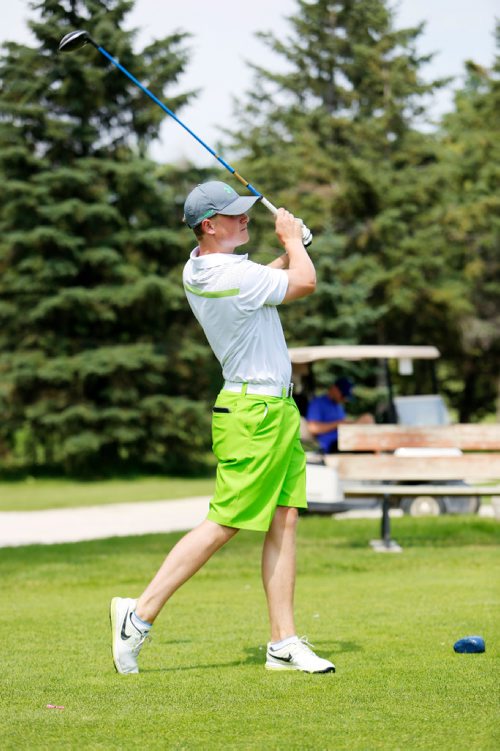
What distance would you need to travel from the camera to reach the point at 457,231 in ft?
108

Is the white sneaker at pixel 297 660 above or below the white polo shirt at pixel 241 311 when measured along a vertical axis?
below

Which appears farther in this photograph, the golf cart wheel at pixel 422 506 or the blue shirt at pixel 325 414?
the golf cart wheel at pixel 422 506

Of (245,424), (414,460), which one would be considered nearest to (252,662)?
(245,424)

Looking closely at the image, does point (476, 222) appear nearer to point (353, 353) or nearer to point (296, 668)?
point (353, 353)

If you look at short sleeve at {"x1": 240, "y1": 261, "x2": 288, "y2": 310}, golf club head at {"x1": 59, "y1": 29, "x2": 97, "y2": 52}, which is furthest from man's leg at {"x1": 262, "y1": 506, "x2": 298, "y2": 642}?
golf club head at {"x1": 59, "y1": 29, "x2": 97, "y2": 52}

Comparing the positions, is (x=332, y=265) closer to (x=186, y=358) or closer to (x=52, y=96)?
(x=186, y=358)

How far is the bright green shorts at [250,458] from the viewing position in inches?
192

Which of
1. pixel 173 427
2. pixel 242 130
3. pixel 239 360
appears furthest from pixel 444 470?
pixel 242 130

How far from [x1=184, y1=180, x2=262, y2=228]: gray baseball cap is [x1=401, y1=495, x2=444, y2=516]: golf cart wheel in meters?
10.2

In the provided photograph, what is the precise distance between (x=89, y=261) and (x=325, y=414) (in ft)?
43.0

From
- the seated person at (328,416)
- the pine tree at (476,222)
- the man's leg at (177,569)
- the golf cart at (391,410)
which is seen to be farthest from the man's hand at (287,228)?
the pine tree at (476,222)

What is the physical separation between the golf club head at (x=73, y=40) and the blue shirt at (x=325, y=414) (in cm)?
835

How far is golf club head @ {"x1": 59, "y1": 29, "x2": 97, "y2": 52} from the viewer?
241 inches

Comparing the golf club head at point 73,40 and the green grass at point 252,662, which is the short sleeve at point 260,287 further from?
the golf club head at point 73,40
